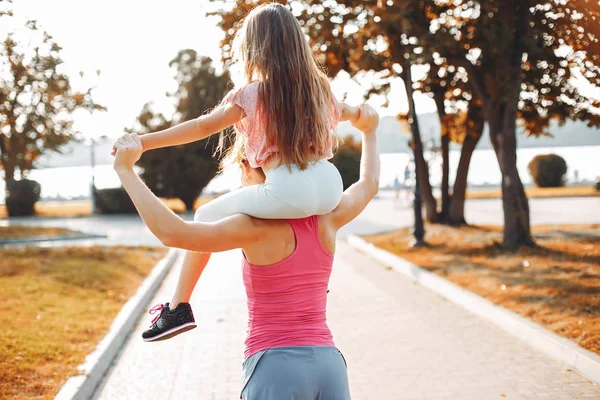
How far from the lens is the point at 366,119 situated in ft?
8.18

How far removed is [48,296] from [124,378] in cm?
368

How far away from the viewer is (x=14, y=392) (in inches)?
214

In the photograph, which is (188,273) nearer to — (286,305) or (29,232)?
(286,305)

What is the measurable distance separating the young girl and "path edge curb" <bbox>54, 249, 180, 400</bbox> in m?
3.89

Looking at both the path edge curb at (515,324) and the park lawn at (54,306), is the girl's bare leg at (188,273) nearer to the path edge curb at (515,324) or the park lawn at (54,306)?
the park lawn at (54,306)

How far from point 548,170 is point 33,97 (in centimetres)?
3231

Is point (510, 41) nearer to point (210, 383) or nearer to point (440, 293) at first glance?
point (440, 293)

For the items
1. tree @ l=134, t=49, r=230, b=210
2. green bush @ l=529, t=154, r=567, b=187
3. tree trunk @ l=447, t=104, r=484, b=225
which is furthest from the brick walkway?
green bush @ l=529, t=154, r=567, b=187

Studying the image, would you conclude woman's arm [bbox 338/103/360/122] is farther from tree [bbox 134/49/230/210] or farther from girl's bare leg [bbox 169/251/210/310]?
tree [bbox 134/49/230/210]

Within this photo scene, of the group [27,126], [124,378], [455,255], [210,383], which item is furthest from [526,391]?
[27,126]

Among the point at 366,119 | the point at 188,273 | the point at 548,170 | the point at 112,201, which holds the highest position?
the point at 366,119

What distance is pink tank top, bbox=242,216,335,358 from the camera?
7.14 feet

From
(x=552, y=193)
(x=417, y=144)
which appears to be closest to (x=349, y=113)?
(x=417, y=144)

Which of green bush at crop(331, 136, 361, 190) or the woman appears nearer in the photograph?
the woman
